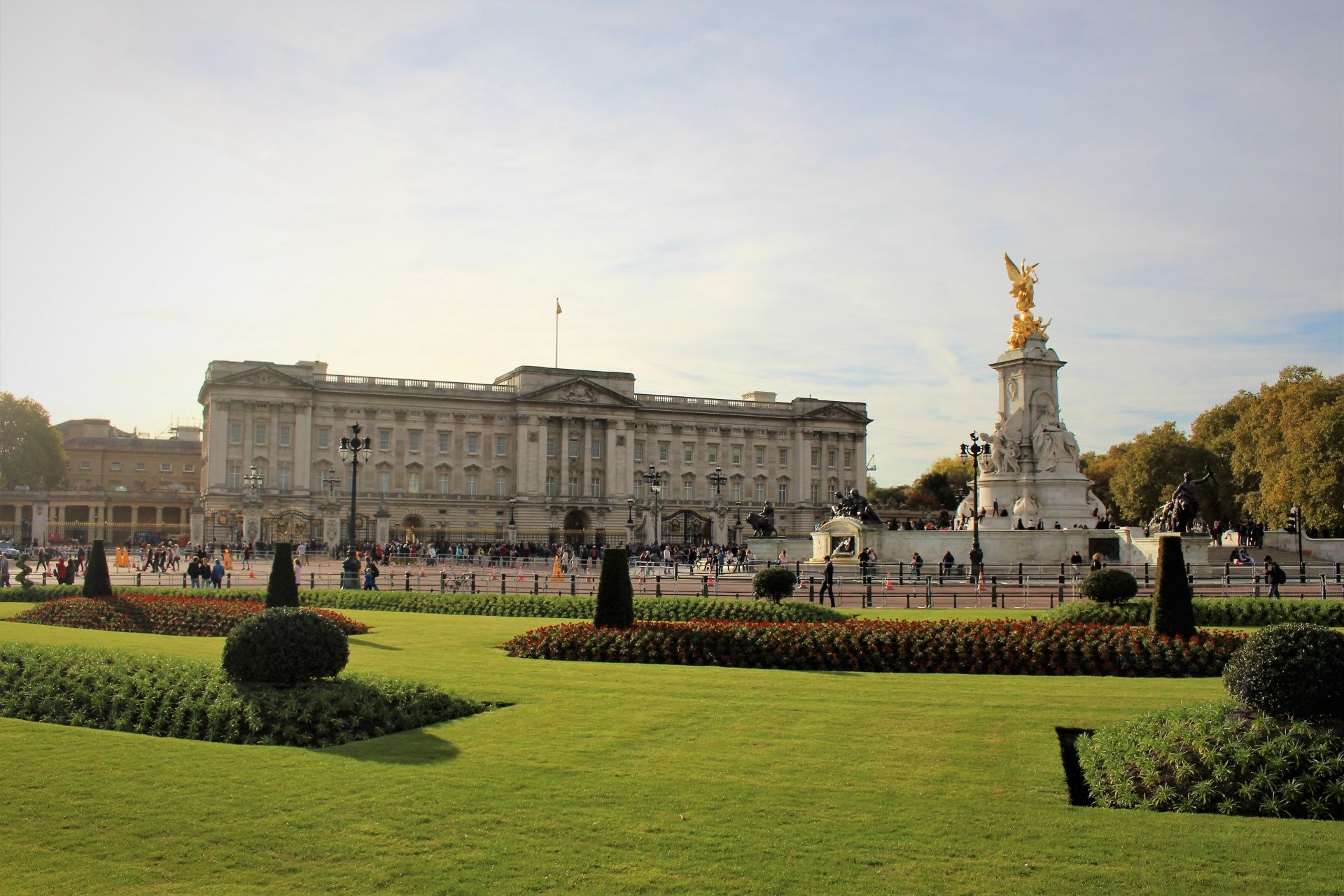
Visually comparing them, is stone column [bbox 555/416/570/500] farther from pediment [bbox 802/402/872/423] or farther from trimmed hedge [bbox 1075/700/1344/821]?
trimmed hedge [bbox 1075/700/1344/821]

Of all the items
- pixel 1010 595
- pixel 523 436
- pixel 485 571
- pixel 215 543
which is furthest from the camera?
pixel 523 436

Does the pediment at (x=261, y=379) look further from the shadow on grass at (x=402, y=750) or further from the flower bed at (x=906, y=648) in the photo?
the shadow on grass at (x=402, y=750)

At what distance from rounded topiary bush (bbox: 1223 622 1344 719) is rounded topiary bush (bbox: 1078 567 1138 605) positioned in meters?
12.1

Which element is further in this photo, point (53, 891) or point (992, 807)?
point (992, 807)

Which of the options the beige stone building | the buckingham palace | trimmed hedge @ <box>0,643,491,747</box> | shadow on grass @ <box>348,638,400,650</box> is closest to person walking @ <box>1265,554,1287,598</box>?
shadow on grass @ <box>348,638,400,650</box>

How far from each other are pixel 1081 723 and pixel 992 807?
3.67 metres

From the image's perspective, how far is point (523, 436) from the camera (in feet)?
302

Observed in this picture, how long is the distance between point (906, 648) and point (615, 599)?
189 inches

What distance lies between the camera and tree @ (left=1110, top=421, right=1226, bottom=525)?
76.7 meters

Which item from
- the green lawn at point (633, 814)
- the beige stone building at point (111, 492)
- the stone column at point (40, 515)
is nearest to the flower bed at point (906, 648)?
the green lawn at point (633, 814)

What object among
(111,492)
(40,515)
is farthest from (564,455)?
(40,515)

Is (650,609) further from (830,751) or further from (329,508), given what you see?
(329,508)

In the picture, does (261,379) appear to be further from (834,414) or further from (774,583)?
(774,583)

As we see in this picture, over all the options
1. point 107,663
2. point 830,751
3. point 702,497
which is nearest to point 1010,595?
point 830,751
